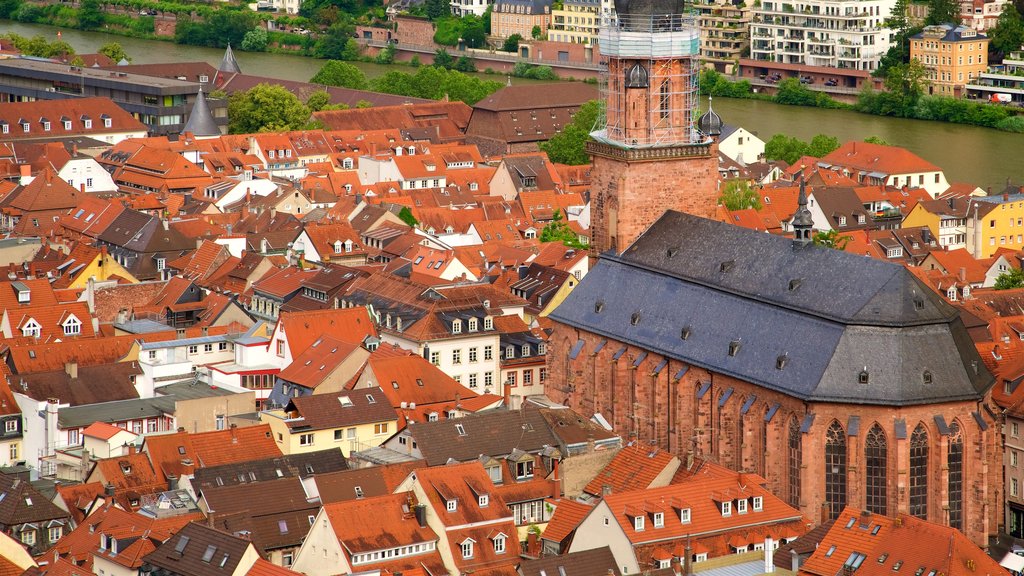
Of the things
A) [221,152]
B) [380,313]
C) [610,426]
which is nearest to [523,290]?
[380,313]

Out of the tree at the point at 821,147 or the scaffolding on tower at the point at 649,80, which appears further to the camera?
the tree at the point at 821,147

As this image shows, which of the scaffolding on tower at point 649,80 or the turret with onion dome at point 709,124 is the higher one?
the scaffolding on tower at point 649,80

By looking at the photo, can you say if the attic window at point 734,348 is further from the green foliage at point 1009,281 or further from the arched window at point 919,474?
the green foliage at point 1009,281

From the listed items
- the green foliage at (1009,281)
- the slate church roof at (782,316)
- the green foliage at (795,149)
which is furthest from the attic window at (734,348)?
the green foliage at (795,149)

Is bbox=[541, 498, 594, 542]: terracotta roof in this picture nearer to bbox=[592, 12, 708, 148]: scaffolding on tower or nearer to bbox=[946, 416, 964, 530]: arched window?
bbox=[946, 416, 964, 530]: arched window

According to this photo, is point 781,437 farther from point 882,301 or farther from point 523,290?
point 523,290

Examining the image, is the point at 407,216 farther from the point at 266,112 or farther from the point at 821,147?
the point at 266,112
